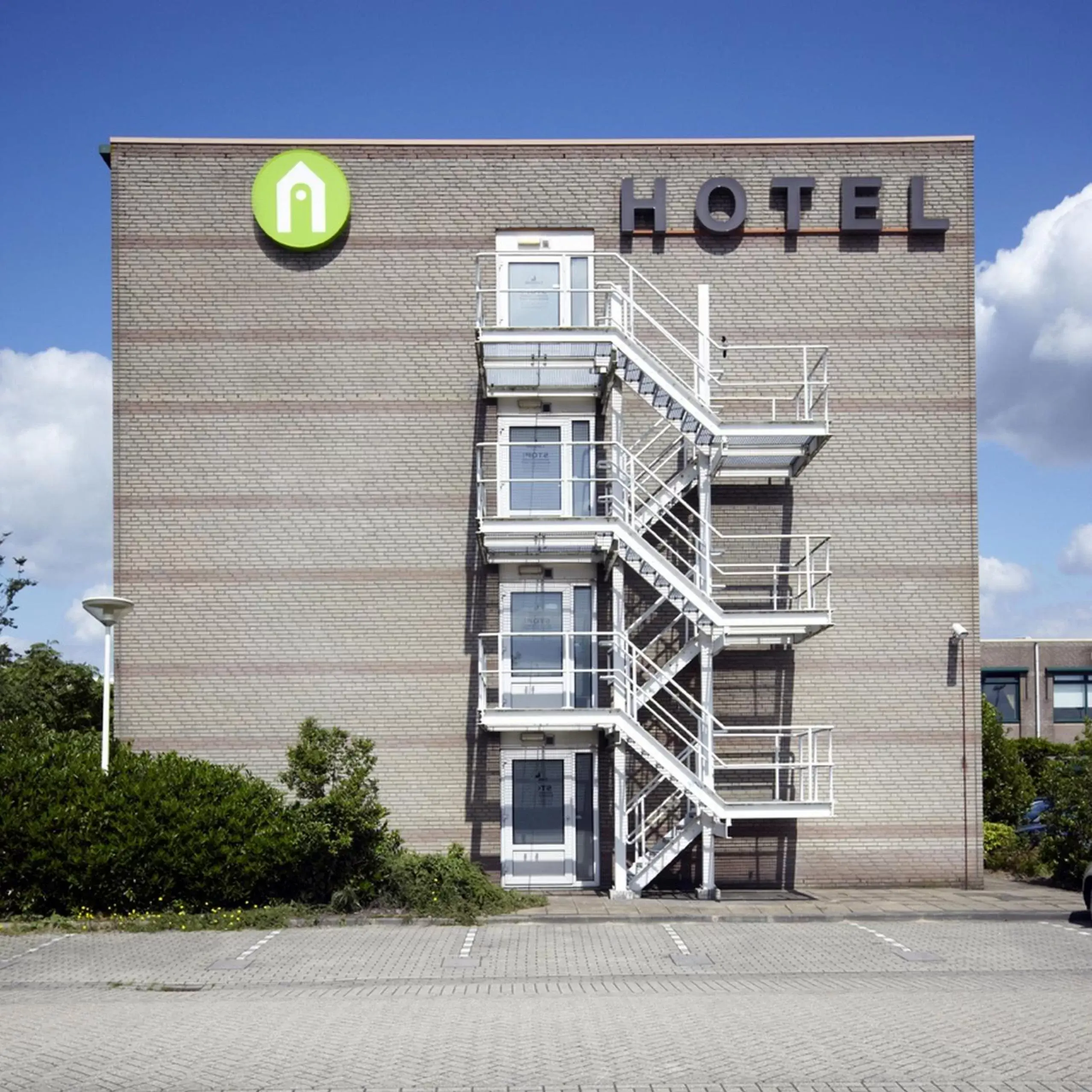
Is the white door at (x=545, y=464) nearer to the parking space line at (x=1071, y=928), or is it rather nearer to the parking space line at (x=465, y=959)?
the parking space line at (x=465, y=959)

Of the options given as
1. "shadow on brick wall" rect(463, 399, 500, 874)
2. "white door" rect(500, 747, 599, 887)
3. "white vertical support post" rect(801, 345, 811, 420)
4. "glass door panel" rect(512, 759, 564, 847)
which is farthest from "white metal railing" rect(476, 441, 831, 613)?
"glass door panel" rect(512, 759, 564, 847)

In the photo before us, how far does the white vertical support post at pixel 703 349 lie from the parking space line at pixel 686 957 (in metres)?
8.62

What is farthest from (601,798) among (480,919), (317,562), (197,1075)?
(197,1075)

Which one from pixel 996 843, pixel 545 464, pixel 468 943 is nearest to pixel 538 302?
pixel 545 464

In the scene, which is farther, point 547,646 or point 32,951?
point 547,646

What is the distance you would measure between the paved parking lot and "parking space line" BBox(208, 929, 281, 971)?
0.04 meters

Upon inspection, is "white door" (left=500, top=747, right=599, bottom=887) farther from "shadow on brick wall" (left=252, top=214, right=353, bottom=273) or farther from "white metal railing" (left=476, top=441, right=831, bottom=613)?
"shadow on brick wall" (left=252, top=214, right=353, bottom=273)

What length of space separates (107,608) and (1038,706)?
4259 cm

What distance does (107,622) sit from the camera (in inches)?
799

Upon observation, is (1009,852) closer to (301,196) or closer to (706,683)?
(706,683)

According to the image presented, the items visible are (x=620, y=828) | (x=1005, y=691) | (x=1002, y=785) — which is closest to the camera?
(x=620, y=828)

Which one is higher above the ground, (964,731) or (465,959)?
(964,731)

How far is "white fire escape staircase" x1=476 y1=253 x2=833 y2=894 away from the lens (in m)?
21.0

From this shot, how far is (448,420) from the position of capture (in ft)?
75.0
